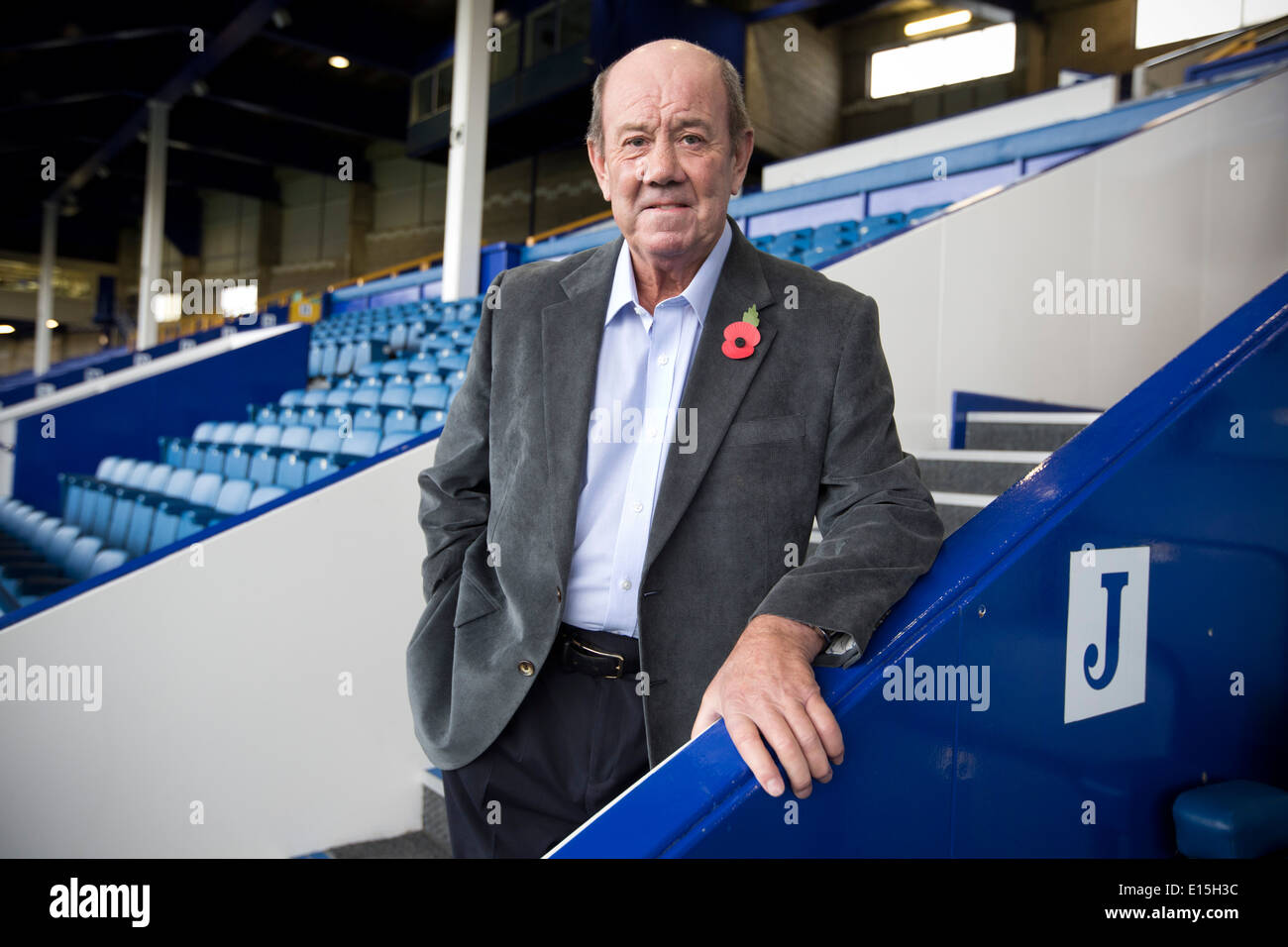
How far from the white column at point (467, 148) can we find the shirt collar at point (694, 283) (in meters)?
7.51

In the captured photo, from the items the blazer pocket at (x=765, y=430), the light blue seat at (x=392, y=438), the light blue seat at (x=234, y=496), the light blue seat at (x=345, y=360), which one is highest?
the light blue seat at (x=345, y=360)

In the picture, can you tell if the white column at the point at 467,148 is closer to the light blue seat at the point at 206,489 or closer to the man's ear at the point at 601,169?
the light blue seat at the point at 206,489

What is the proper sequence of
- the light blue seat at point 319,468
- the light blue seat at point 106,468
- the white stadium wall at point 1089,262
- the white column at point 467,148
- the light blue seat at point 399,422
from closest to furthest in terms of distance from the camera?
the white stadium wall at point 1089,262
the light blue seat at point 319,468
the light blue seat at point 399,422
the light blue seat at point 106,468
the white column at point 467,148

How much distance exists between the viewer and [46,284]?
18.6 metres

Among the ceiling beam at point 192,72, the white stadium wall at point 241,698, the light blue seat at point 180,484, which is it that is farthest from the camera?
the ceiling beam at point 192,72

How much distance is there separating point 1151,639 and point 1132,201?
2.56 meters

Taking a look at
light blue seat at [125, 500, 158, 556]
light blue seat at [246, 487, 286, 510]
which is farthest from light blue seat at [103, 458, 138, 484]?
light blue seat at [246, 487, 286, 510]

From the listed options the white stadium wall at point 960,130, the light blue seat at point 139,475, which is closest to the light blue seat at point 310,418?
the light blue seat at point 139,475

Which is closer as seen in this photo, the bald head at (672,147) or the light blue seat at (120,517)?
the bald head at (672,147)

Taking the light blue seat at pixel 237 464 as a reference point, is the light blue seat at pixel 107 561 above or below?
below

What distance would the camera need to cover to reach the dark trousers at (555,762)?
3.63ft

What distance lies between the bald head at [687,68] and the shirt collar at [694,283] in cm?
13

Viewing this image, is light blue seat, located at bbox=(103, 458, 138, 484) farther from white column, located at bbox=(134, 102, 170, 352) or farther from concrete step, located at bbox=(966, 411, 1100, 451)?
white column, located at bbox=(134, 102, 170, 352)
